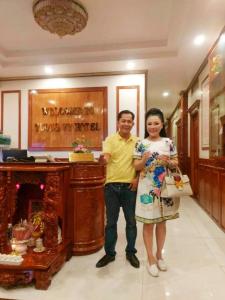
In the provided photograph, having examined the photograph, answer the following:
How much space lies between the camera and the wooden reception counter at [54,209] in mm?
1908

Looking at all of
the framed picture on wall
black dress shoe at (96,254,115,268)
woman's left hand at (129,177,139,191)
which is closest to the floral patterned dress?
woman's left hand at (129,177,139,191)

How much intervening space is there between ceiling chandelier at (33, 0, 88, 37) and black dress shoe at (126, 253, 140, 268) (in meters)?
2.79

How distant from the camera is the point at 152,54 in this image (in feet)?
14.4

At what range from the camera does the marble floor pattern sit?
182 cm

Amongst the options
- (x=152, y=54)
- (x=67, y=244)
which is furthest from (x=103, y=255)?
(x=152, y=54)

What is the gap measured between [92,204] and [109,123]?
9.42ft

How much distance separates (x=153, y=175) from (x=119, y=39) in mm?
2820

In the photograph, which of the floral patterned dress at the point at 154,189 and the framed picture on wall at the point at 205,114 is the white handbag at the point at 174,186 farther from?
the framed picture on wall at the point at 205,114

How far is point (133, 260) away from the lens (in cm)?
231

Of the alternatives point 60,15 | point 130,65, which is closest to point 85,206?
point 60,15

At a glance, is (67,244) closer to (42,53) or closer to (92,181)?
(92,181)

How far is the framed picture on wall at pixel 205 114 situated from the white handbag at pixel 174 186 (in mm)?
2716

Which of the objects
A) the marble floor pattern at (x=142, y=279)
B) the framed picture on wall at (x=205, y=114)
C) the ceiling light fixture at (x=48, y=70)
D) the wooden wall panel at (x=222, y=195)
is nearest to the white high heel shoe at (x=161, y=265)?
the marble floor pattern at (x=142, y=279)

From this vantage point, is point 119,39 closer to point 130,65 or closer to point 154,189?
point 130,65
